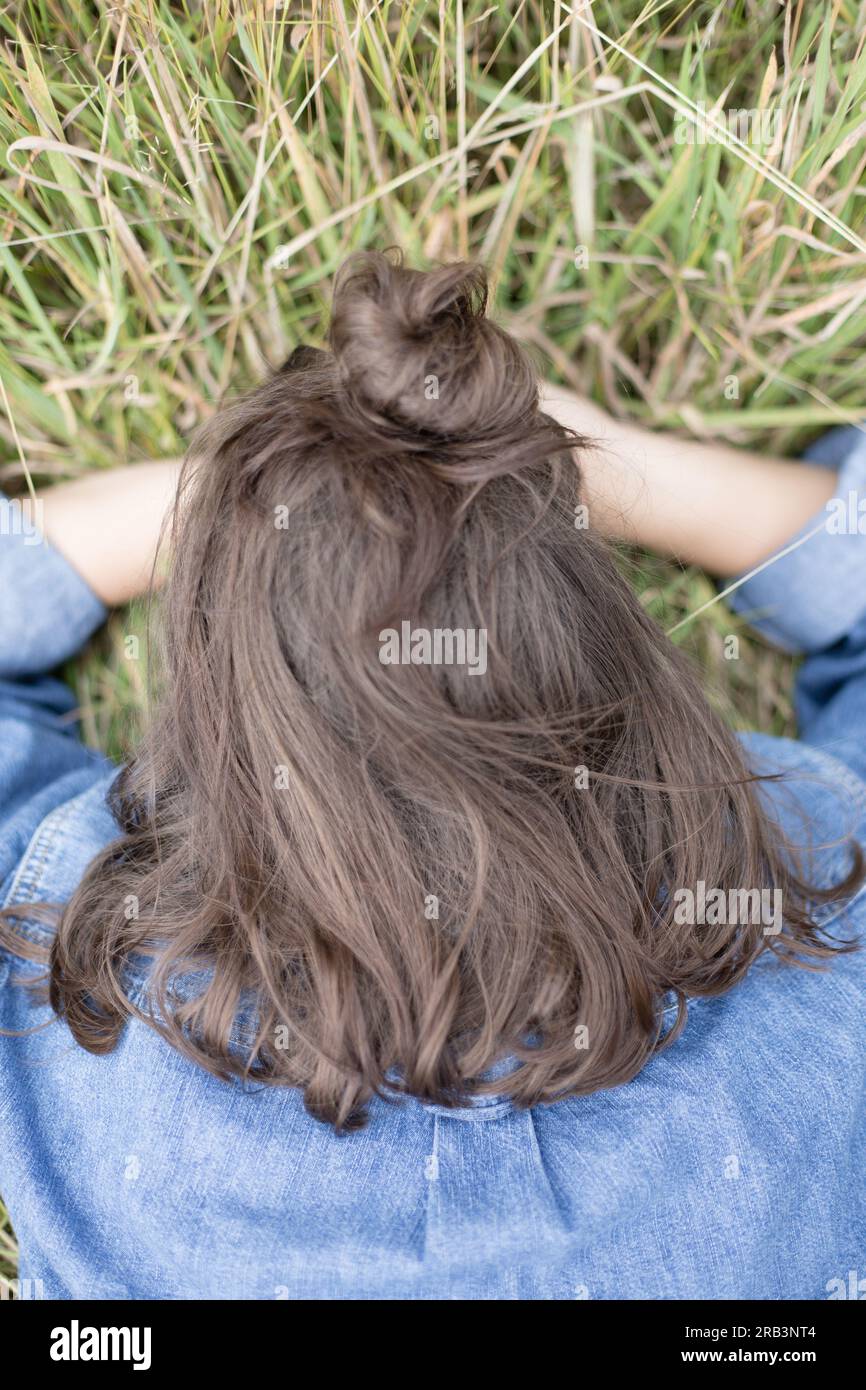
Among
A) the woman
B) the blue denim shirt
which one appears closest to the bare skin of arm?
the woman

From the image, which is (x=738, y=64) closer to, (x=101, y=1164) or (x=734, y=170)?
(x=734, y=170)

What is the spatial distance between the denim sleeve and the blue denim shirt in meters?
0.34

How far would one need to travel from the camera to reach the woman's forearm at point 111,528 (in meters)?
1.02

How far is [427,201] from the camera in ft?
3.34

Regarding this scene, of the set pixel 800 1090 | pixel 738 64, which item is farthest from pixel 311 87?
pixel 800 1090

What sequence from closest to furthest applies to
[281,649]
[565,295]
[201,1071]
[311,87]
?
[281,649] → [201,1071] → [311,87] → [565,295]

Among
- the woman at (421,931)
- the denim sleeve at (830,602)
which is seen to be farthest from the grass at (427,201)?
the woman at (421,931)

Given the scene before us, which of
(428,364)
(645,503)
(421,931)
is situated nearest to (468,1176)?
(421,931)

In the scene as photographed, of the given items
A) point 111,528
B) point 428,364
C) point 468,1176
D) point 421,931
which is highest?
point 428,364

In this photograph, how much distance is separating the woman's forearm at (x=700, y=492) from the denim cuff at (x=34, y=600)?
57 cm

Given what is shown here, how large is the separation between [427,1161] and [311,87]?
1.05m

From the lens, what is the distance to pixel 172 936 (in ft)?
2.43

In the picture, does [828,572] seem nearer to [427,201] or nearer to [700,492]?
[700,492]

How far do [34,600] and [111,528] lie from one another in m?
0.11
